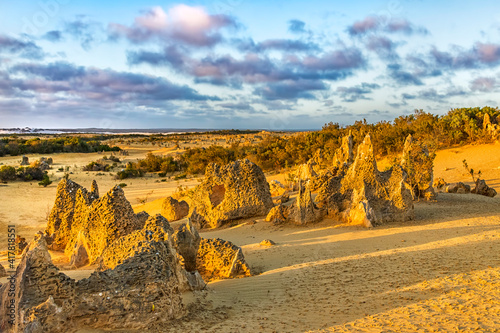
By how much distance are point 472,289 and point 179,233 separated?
5.45 m

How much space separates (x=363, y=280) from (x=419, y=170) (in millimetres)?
9714

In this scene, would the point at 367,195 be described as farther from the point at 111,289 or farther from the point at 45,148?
the point at 45,148

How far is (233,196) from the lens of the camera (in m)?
13.7

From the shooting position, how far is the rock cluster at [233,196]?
44.8ft

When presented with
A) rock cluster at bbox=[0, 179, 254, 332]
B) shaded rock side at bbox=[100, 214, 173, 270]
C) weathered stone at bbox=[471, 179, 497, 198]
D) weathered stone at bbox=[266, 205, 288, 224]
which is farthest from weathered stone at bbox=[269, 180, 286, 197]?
shaded rock side at bbox=[100, 214, 173, 270]

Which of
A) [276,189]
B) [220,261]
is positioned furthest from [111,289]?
[276,189]

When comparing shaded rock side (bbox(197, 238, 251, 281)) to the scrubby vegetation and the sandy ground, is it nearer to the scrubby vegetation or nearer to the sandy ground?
the sandy ground

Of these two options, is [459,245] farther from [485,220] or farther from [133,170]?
[133,170]

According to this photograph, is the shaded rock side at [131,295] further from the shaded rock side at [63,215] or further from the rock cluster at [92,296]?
the shaded rock side at [63,215]

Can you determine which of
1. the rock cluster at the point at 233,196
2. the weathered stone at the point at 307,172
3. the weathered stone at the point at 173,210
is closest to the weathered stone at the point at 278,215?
the rock cluster at the point at 233,196

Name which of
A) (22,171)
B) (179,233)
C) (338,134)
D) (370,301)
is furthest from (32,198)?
(338,134)

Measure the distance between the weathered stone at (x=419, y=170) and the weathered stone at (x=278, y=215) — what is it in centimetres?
583

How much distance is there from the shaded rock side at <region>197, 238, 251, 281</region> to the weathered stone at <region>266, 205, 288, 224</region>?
476 centimetres

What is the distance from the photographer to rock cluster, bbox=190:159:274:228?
1364cm
